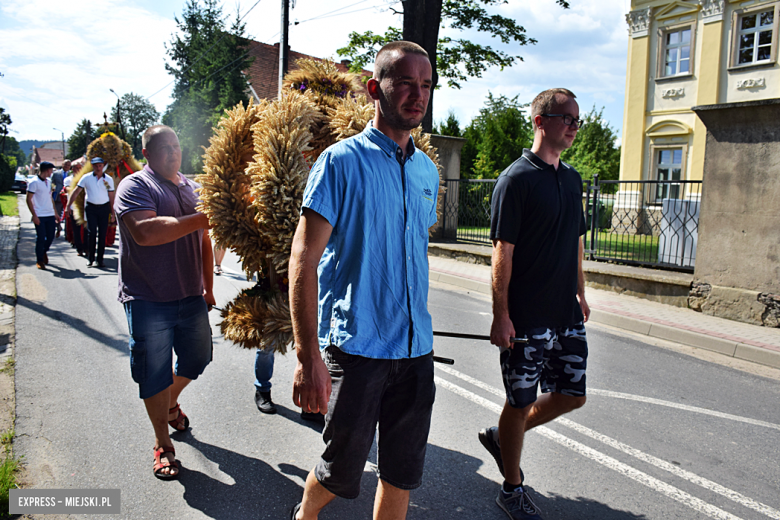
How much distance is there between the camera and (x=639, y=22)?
20.6 metres

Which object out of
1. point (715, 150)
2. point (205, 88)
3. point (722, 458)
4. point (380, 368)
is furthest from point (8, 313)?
point (205, 88)

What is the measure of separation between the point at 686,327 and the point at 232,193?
19.6 feet

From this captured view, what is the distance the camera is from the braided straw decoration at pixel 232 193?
9.01 feet

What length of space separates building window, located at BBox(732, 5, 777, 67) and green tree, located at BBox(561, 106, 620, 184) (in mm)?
19078

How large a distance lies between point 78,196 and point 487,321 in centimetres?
853

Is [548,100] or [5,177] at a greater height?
[5,177]

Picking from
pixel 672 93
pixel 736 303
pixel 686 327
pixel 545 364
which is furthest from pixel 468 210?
pixel 672 93

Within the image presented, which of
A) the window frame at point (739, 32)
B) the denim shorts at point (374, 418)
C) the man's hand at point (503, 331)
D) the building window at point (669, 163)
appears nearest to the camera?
the denim shorts at point (374, 418)

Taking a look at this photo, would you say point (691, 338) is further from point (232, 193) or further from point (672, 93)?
point (672, 93)

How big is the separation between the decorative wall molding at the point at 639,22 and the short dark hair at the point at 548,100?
21.0m

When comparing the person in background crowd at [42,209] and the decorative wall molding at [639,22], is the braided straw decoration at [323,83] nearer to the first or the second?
the person in background crowd at [42,209]

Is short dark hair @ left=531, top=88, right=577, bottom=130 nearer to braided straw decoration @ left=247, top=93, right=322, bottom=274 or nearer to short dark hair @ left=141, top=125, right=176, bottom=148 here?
braided straw decoration @ left=247, top=93, right=322, bottom=274

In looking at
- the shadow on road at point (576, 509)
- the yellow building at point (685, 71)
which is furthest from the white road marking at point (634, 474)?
the yellow building at point (685, 71)

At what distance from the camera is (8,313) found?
6.59 m
